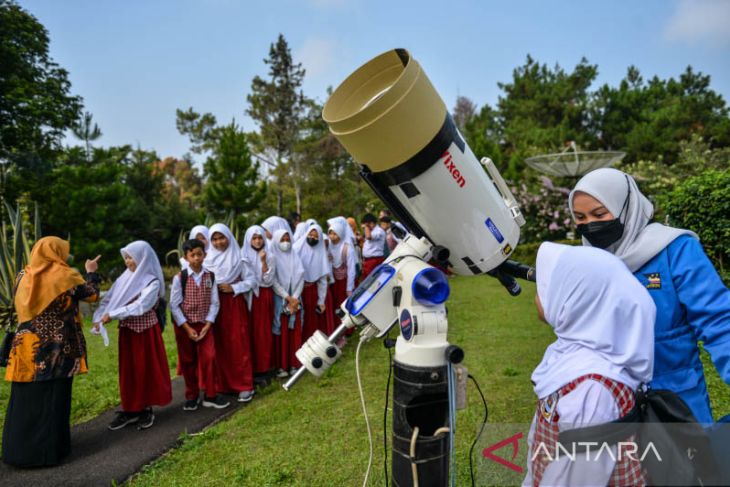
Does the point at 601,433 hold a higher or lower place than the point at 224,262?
lower

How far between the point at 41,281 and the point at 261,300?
2.52 meters

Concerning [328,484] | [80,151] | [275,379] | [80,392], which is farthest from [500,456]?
[80,151]

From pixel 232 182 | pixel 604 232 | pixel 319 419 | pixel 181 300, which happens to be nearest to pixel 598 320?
pixel 604 232

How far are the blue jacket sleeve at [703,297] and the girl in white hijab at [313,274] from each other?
5105mm

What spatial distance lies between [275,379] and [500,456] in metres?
3.26

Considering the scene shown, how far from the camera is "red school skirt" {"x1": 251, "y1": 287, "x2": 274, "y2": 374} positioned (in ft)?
18.6

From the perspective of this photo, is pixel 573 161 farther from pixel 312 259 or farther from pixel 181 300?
pixel 181 300

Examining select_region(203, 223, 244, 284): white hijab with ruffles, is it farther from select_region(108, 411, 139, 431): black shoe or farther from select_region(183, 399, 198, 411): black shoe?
select_region(108, 411, 139, 431): black shoe

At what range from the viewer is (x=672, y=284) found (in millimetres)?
1801

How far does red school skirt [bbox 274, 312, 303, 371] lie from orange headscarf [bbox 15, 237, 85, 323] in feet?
8.95

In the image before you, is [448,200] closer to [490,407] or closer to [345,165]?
[490,407]

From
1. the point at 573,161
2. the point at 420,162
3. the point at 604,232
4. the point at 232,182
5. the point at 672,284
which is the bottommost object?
the point at 672,284

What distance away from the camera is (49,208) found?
15445 mm

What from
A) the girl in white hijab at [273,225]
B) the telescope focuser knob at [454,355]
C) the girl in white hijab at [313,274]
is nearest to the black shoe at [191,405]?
the girl in white hijab at [313,274]
